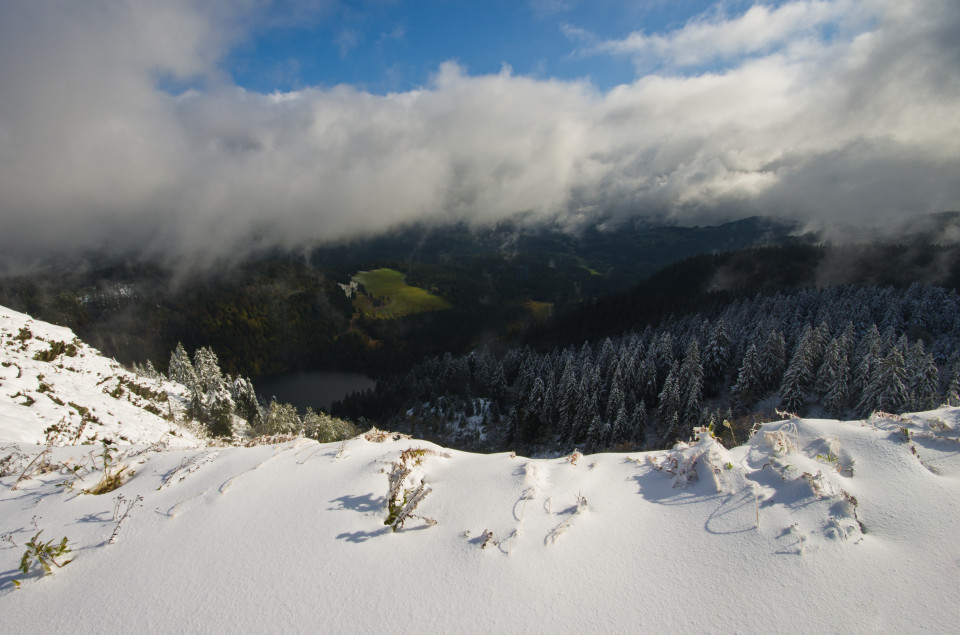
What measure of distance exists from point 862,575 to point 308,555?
240 inches

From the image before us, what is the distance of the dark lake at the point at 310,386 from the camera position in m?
124

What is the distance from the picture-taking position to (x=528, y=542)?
4.55 m

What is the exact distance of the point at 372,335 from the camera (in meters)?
176

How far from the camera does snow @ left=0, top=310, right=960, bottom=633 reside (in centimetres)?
365

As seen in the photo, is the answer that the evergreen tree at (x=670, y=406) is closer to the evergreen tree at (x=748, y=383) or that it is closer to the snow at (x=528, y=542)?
the evergreen tree at (x=748, y=383)

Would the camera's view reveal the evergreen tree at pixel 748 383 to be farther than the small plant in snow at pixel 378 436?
Yes

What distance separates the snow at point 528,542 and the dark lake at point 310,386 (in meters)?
120

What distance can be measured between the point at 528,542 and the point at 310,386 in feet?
494

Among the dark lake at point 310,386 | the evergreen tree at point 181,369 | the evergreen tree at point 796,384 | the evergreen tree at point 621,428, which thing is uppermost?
the evergreen tree at point 181,369

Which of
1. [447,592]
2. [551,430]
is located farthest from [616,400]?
[447,592]

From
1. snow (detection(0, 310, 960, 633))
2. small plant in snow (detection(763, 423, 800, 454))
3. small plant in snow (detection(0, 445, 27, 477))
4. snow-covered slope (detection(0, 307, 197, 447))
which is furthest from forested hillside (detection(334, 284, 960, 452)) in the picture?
snow-covered slope (detection(0, 307, 197, 447))

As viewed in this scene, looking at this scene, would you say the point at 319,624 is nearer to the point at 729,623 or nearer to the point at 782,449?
the point at 729,623

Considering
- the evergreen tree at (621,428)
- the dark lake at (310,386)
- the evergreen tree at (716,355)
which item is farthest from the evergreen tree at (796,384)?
the dark lake at (310,386)

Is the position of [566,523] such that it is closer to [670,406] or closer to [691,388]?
[670,406]
